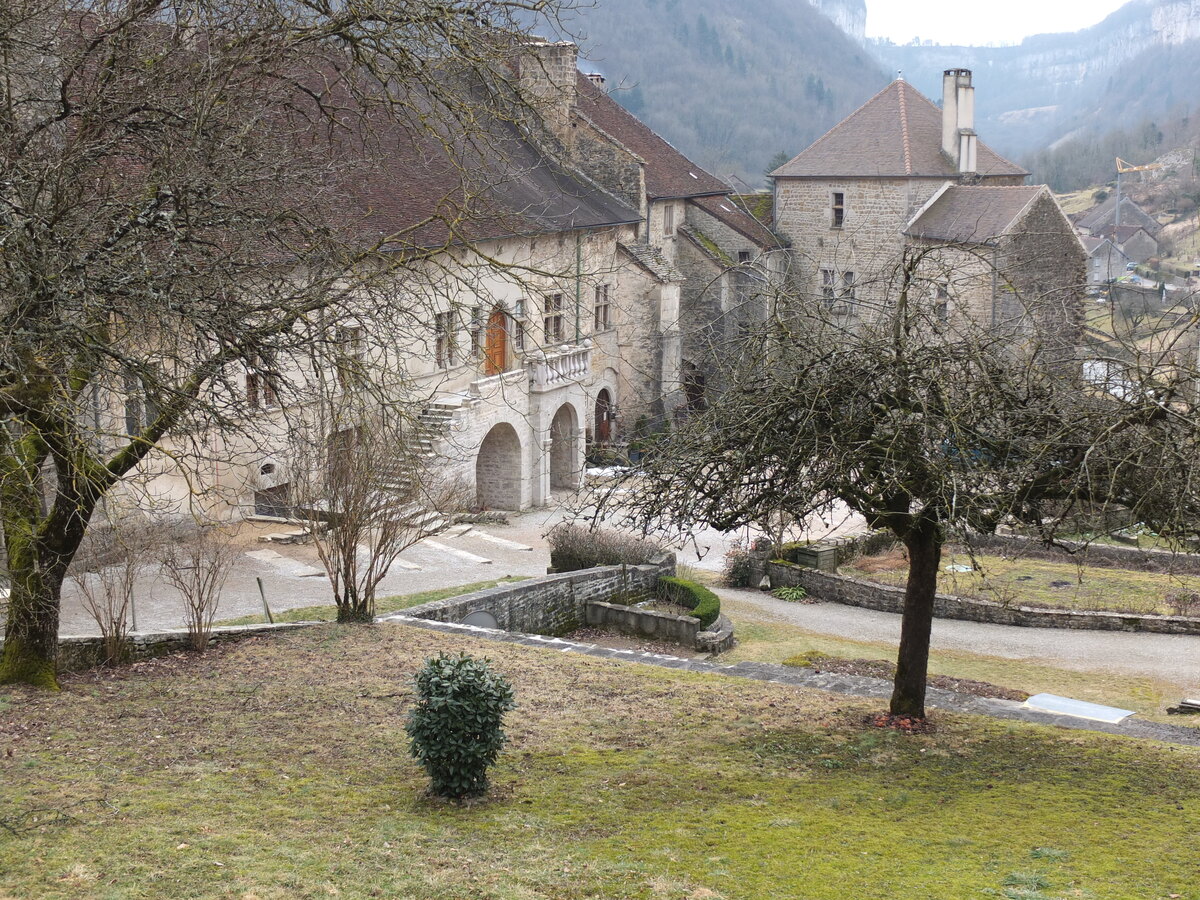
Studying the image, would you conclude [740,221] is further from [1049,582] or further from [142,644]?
[142,644]

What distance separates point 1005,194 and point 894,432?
35.9 metres

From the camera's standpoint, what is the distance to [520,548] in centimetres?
2808

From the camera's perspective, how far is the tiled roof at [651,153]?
43594 millimetres

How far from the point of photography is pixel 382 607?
1970cm

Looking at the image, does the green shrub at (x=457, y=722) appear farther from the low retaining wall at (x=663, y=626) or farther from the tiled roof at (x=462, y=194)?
the tiled roof at (x=462, y=194)

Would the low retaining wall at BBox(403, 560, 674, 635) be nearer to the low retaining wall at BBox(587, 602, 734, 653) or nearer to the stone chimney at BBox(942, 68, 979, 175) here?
the low retaining wall at BBox(587, 602, 734, 653)

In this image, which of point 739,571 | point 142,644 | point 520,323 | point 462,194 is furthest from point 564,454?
point 520,323

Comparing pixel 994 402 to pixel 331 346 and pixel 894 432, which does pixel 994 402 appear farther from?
pixel 331 346

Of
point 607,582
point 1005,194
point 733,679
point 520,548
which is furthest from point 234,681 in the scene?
point 1005,194

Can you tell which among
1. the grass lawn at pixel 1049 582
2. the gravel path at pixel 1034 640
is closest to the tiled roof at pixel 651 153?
the grass lawn at pixel 1049 582

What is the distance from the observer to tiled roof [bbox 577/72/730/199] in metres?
43.6

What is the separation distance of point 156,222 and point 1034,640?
54.1 feet

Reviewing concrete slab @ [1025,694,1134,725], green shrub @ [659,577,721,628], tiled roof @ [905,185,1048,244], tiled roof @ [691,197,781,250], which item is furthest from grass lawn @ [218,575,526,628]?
tiled roof @ [691,197,781,250]

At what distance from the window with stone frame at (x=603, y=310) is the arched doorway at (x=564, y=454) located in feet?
15.4
